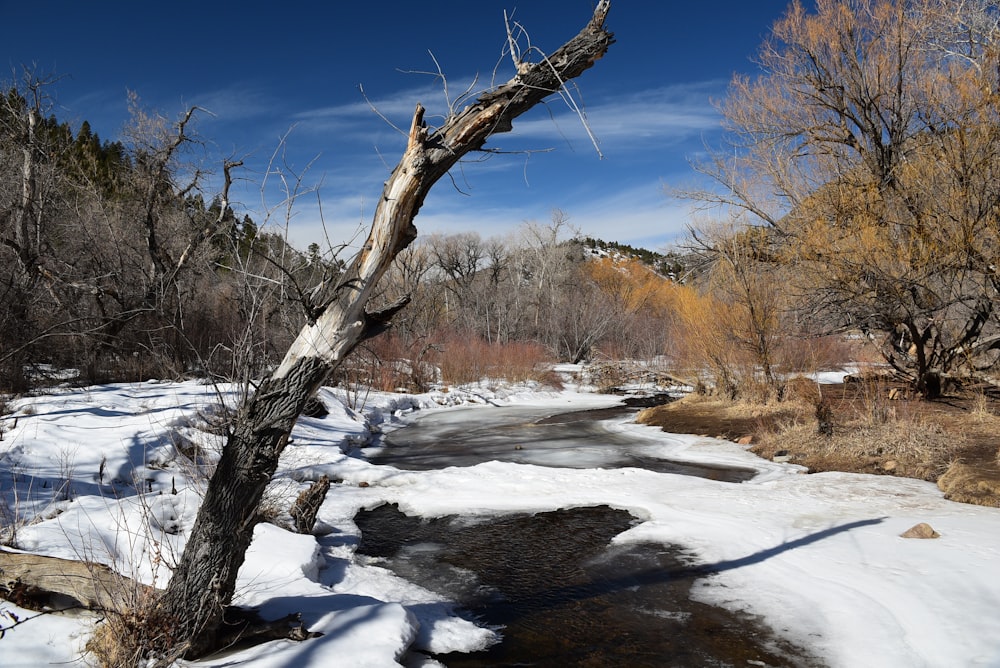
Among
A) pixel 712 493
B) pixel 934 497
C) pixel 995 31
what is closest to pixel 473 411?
pixel 712 493

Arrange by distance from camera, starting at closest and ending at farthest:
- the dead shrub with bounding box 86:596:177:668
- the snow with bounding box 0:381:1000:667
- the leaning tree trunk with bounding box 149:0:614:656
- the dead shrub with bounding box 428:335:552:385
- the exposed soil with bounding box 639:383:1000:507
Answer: the dead shrub with bounding box 86:596:177:668
the leaning tree trunk with bounding box 149:0:614:656
the snow with bounding box 0:381:1000:667
the exposed soil with bounding box 639:383:1000:507
the dead shrub with bounding box 428:335:552:385

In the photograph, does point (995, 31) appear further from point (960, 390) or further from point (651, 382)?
point (651, 382)

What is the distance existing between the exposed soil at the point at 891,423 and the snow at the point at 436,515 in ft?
1.66

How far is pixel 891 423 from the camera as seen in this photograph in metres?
9.95

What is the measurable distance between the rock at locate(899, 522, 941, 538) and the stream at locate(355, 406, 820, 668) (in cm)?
197

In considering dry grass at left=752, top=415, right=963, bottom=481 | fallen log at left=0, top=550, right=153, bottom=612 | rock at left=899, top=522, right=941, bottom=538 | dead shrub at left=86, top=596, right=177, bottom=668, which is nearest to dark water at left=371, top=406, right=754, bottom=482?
dry grass at left=752, top=415, right=963, bottom=481

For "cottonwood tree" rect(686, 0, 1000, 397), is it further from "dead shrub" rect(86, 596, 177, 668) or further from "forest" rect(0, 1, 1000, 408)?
"dead shrub" rect(86, 596, 177, 668)

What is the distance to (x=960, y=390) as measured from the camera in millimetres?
13008

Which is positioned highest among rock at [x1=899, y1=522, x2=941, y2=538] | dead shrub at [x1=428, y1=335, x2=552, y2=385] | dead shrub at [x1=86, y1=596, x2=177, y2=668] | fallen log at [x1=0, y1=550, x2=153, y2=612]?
dead shrub at [x1=428, y1=335, x2=552, y2=385]

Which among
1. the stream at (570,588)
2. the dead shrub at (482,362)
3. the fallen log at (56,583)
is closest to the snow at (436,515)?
the fallen log at (56,583)

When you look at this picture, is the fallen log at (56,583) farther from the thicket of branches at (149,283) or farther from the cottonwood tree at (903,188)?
the cottonwood tree at (903,188)

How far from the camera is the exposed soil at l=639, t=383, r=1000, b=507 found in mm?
7716

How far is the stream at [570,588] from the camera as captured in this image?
408 cm

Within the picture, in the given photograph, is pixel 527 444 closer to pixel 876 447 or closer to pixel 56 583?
pixel 876 447
